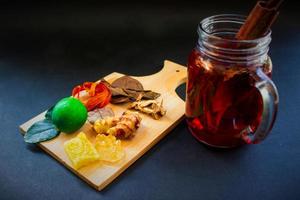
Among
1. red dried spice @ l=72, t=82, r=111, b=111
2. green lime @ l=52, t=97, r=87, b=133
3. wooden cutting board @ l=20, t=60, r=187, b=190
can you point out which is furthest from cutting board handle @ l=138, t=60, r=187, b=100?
green lime @ l=52, t=97, r=87, b=133

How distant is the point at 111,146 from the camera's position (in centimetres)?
56

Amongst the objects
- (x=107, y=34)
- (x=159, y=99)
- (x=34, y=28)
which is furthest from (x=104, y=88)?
(x=34, y=28)

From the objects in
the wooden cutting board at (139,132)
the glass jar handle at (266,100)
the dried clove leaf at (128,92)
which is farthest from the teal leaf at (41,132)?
the glass jar handle at (266,100)

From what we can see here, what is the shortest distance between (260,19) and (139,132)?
0.28 meters

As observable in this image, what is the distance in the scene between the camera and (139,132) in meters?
0.61

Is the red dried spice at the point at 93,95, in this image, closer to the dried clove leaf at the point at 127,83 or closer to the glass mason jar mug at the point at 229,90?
the dried clove leaf at the point at 127,83

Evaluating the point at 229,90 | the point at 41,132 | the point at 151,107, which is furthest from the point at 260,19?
the point at 41,132

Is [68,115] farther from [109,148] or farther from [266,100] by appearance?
[266,100]

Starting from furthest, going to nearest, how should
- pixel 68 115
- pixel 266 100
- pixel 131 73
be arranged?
pixel 131 73
pixel 68 115
pixel 266 100

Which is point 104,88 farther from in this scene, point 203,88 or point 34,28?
point 34,28

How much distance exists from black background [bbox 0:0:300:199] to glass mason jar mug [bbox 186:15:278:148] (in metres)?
0.05

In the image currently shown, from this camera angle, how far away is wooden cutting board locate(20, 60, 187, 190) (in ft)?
1.73

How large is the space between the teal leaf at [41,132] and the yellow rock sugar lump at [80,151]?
58 millimetres

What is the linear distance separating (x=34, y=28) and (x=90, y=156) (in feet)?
2.14
